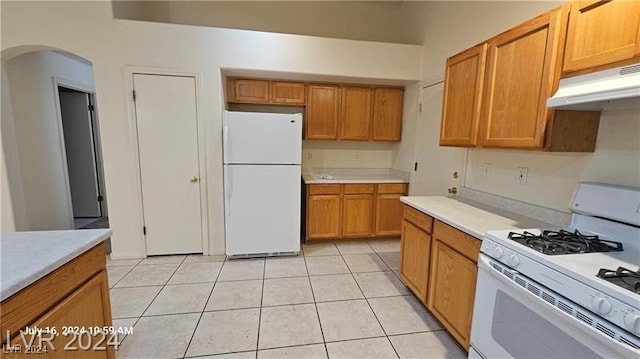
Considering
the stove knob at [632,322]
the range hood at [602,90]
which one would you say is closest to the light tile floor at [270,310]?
the stove knob at [632,322]

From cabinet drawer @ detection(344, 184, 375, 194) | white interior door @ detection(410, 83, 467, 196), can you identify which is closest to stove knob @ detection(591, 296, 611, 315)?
white interior door @ detection(410, 83, 467, 196)

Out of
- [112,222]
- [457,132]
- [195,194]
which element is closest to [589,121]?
[457,132]

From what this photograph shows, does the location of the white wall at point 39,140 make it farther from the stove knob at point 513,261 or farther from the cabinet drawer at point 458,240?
the stove knob at point 513,261

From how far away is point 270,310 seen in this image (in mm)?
2127

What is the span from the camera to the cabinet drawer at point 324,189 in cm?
334

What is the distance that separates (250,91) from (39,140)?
8.49 feet

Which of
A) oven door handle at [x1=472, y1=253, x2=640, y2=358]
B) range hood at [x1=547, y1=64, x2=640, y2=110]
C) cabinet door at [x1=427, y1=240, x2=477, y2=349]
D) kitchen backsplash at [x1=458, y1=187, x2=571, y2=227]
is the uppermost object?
Result: range hood at [x1=547, y1=64, x2=640, y2=110]

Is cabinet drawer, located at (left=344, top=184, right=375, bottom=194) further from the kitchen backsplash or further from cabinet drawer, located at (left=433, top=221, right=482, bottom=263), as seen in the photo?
cabinet drawer, located at (left=433, top=221, right=482, bottom=263)

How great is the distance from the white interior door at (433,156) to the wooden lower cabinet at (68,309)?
277 cm

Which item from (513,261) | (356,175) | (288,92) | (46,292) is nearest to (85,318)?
(46,292)

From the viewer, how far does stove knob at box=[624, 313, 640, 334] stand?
79 centimetres

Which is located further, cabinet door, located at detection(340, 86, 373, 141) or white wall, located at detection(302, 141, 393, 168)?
white wall, located at detection(302, 141, 393, 168)

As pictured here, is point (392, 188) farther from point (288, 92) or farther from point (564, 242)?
point (564, 242)

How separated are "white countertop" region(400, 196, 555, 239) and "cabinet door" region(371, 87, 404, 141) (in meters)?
1.59
